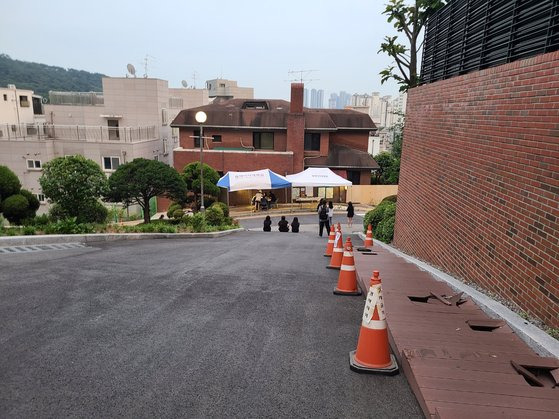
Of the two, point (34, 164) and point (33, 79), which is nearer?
point (34, 164)

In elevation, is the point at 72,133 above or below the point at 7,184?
above

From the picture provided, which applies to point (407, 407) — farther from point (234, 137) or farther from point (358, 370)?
point (234, 137)

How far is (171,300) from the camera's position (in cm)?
578

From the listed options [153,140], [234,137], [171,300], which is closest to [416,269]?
[171,300]

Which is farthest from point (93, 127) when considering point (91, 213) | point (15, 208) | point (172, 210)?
point (15, 208)

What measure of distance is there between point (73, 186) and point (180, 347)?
1543cm

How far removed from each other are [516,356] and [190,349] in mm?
3118

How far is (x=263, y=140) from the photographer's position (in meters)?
36.2

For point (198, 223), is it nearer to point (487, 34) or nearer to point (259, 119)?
point (487, 34)

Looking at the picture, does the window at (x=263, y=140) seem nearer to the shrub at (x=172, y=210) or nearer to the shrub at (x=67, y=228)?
the shrub at (x=172, y=210)

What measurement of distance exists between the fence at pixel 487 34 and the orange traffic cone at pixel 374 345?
388 centimetres

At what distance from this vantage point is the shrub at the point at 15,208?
50.2ft

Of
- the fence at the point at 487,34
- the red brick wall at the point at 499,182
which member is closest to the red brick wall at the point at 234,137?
the fence at the point at 487,34

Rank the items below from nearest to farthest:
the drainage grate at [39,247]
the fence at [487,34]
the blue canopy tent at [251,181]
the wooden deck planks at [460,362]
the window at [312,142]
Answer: the wooden deck planks at [460,362], the fence at [487,34], the drainage grate at [39,247], the blue canopy tent at [251,181], the window at [312,142]
